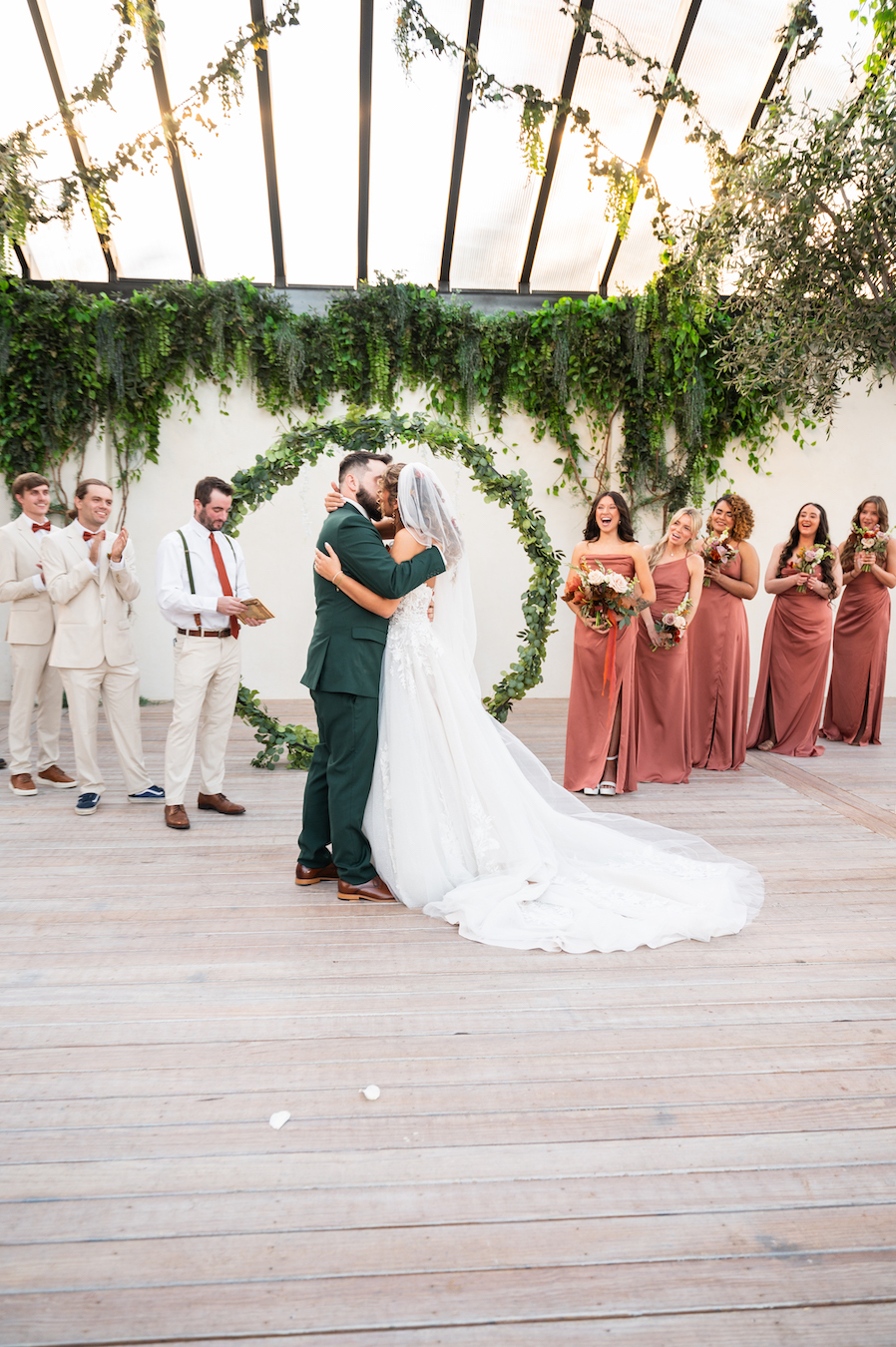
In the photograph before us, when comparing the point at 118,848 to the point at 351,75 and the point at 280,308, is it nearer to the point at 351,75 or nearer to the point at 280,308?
the point at 280,308

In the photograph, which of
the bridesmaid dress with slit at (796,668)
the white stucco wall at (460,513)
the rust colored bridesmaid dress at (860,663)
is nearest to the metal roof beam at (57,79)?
the white stucco wall at (460,513)

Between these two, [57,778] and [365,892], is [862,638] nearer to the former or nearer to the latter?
[365,892]

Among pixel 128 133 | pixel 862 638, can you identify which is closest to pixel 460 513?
pixel 862 638

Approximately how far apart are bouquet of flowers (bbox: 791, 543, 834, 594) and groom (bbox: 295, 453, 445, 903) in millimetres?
4127

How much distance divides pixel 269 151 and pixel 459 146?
1.65 m

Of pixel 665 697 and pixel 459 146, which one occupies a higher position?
pixel 459 146

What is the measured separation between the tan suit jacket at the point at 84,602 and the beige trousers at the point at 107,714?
0.08 meters

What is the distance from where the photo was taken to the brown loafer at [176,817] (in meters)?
4.82

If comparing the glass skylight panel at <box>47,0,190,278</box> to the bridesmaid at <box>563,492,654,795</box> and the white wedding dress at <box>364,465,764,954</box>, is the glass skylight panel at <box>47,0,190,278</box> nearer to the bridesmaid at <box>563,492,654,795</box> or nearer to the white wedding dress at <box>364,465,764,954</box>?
the bridesmaid at <box>563,492,654,795</box>

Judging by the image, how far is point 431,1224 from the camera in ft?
6.48

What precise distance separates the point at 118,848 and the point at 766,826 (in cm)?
358

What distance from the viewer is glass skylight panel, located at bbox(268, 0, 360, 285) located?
710 centimetres

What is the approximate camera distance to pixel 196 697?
4832 mm

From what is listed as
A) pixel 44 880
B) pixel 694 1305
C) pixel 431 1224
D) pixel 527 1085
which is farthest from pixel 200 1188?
pixel 44 880
